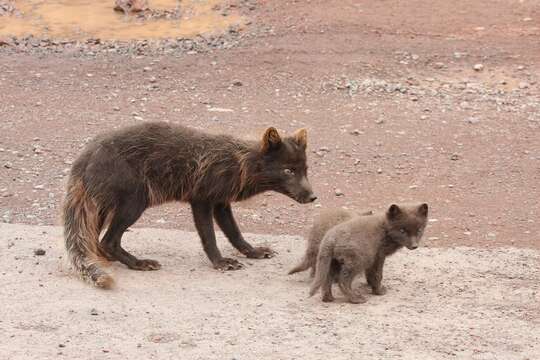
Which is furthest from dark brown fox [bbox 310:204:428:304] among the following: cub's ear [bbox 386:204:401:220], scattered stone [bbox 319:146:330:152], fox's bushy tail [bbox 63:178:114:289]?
scattered stone [bbox 319:146:330:152]

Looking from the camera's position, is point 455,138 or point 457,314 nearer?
point 457,314

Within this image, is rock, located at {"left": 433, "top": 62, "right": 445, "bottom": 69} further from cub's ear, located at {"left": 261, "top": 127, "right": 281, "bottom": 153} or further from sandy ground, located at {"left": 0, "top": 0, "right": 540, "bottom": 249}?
cub's ear, located at {"left": 261, "top": 127, "right": 281, "bottom": 153}

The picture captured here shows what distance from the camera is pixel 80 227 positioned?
8.79 meters

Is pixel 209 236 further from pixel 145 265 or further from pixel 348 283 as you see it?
pixel 348 283

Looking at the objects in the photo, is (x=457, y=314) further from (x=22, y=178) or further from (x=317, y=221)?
(x=22, y=178)

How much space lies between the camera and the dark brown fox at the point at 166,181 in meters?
8.73


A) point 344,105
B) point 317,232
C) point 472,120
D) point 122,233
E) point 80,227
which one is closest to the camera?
point 317,232

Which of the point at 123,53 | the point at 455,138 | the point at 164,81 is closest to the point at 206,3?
Answer: the point at 123,53

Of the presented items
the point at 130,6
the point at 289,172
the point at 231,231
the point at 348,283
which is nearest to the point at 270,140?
A: the point at 289,172

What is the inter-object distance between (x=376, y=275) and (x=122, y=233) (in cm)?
245

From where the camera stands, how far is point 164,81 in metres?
16.1

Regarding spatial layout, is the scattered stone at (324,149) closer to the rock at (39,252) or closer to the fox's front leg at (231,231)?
the fox's front leg at (231,231)

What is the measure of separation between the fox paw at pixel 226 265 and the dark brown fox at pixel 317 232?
2.03ft

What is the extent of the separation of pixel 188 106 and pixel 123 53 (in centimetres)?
345
